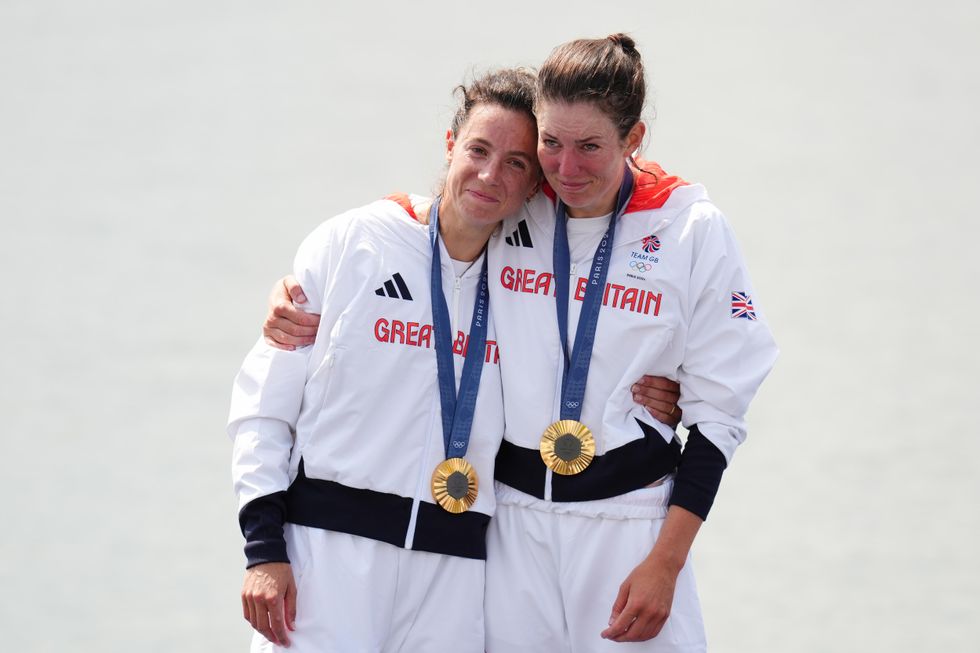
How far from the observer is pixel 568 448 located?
2.42m

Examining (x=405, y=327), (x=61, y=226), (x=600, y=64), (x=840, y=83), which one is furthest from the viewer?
(x=840, y=83)

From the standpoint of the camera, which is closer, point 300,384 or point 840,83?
point 300,384

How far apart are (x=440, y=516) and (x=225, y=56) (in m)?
5.09

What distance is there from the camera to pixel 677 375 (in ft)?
8.26

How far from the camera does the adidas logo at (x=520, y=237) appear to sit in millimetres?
2570

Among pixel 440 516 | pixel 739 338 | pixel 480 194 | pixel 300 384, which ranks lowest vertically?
pixel 440 516

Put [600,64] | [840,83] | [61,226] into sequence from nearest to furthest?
[600,64], [61,226], [840,83]

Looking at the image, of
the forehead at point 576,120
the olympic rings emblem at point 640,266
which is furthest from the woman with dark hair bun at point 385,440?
the olympic rings emblem at point 640,266

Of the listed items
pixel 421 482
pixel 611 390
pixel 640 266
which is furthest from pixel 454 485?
pixel 640 266

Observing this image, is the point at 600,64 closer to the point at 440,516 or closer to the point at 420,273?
the point at 420,273

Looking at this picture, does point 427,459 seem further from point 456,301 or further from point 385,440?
point 456,301

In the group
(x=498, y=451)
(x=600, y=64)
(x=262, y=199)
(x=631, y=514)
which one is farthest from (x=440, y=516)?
(x=262, y=199)

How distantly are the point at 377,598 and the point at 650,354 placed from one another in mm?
746

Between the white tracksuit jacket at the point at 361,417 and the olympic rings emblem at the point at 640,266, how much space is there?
0.34m
